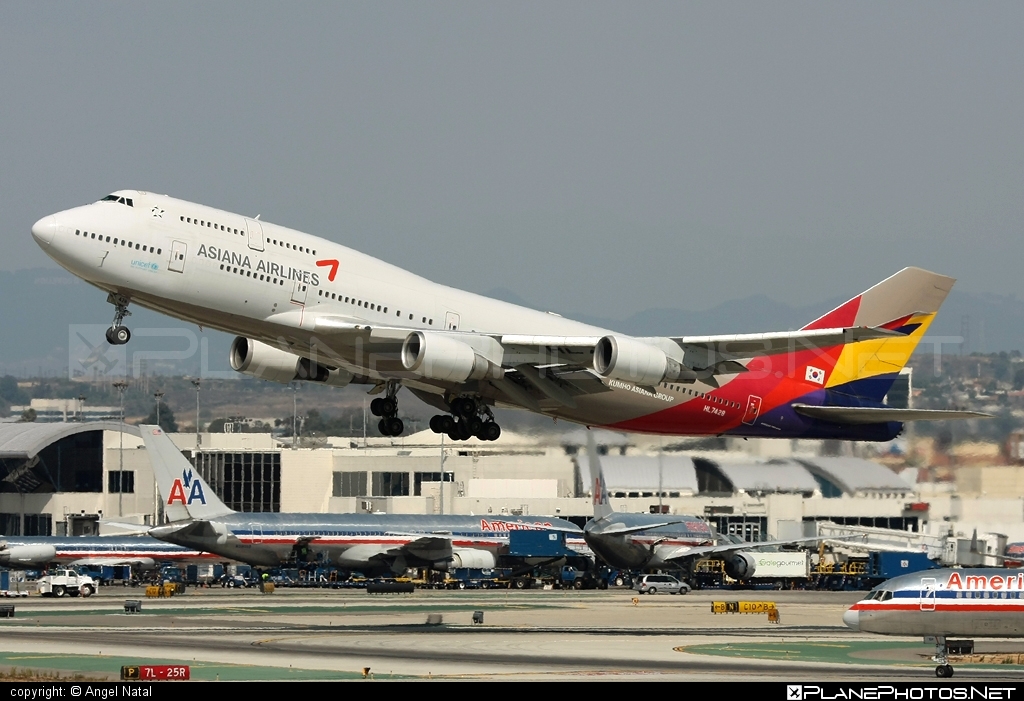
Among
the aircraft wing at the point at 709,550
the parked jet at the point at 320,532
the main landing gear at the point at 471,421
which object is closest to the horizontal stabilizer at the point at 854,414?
the main landing gear at the point at 471,421

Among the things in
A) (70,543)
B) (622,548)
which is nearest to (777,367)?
(622,548)

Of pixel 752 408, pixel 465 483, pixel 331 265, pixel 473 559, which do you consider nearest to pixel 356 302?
pixel 331 265

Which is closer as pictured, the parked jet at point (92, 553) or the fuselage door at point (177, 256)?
the fuselage door at point (177, 256)

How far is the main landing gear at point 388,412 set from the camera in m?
48.6

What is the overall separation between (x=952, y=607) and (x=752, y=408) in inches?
491

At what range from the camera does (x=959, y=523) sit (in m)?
62.4

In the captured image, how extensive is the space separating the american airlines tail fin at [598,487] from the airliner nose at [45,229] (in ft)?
97.9

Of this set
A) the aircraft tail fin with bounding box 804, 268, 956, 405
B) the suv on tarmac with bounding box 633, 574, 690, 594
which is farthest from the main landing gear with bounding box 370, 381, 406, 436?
the suv on tarmac with bounding box 633, 574, 690, 594

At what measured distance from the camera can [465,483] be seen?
10419cm

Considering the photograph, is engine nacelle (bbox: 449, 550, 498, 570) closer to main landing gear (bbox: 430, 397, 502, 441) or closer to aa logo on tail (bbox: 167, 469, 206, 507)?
aa logo on tail (bbox: 167, 469, 206, 507)

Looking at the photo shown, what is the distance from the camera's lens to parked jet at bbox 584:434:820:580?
265 ft

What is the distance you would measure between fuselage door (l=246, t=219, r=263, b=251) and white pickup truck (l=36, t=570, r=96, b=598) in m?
39.8

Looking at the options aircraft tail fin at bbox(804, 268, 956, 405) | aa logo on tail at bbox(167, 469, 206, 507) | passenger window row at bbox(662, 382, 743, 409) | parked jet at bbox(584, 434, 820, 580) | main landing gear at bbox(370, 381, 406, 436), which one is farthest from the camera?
parked jet at bbox(584, 434, 820, 580)

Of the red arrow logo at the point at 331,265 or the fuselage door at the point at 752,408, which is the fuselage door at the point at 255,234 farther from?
the fuselage door at the point at 752,408
